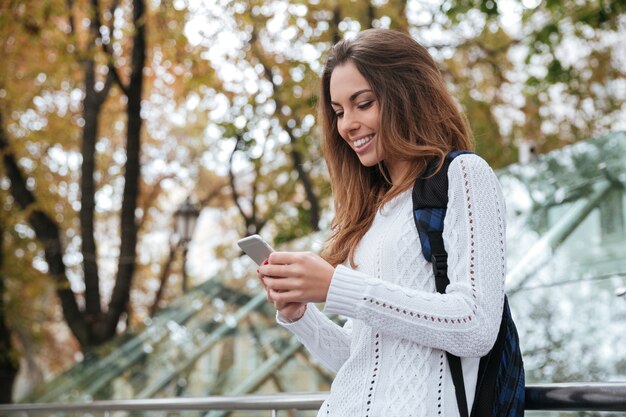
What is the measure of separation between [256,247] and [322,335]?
39 centimetres

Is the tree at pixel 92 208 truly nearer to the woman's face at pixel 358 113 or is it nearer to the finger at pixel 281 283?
the woman's face at pixel 358 113

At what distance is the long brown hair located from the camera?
7.19ft

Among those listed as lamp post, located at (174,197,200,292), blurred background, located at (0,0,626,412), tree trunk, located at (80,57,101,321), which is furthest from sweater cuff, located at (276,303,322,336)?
lamp post, located at (174,197,200,292)

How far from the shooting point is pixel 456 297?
190cm

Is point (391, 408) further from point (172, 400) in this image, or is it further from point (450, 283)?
point (172, 400)

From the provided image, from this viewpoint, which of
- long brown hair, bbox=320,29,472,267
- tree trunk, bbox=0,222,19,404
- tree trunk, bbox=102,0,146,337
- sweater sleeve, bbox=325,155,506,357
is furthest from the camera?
tree trunk, bbox=0,222,19,404

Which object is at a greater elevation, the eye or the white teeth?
the eye

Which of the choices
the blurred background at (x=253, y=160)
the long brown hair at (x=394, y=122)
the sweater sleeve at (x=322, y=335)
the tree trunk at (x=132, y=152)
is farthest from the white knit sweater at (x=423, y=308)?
the tree trunk at (x=132, y=152)

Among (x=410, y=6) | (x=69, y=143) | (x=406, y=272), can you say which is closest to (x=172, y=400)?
(x=406, y=272)

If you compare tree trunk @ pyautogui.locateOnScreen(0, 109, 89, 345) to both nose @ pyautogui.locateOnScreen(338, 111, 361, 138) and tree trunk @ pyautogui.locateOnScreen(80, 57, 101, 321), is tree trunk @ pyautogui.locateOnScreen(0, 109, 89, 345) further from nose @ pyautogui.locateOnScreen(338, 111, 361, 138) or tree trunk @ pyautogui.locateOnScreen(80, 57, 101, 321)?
nose @ pyautogui.locateOnScreen(338, 111, 361, 138)

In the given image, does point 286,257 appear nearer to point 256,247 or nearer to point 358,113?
point 256,247

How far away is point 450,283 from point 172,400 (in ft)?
7.94

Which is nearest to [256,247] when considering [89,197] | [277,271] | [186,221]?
[277,271]

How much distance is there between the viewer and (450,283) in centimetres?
195
